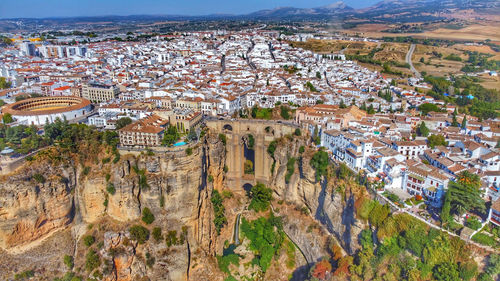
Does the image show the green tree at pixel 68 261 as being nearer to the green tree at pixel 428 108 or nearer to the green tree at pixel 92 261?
the green tree at pixel 92 261

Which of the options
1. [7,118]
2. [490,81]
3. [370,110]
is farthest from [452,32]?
[7,118]

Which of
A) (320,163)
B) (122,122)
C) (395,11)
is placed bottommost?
(320,163)

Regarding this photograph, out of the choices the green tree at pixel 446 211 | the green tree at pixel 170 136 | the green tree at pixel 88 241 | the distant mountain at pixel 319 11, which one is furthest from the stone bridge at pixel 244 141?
the distant mountain at pixel 319 11

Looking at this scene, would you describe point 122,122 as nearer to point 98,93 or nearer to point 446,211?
point 98,93

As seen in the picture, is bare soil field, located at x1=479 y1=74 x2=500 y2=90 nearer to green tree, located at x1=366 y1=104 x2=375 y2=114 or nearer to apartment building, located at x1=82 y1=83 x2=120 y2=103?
green tree, located at x1=366 y1=104 x2=375 y2=114

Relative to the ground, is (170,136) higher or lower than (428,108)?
higher

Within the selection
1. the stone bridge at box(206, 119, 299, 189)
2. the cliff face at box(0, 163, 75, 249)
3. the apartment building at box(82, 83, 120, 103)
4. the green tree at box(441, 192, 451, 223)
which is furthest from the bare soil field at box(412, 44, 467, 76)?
the cliff face at box(0, 163, 75, 249)

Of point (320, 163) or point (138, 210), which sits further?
point (320, 163)
